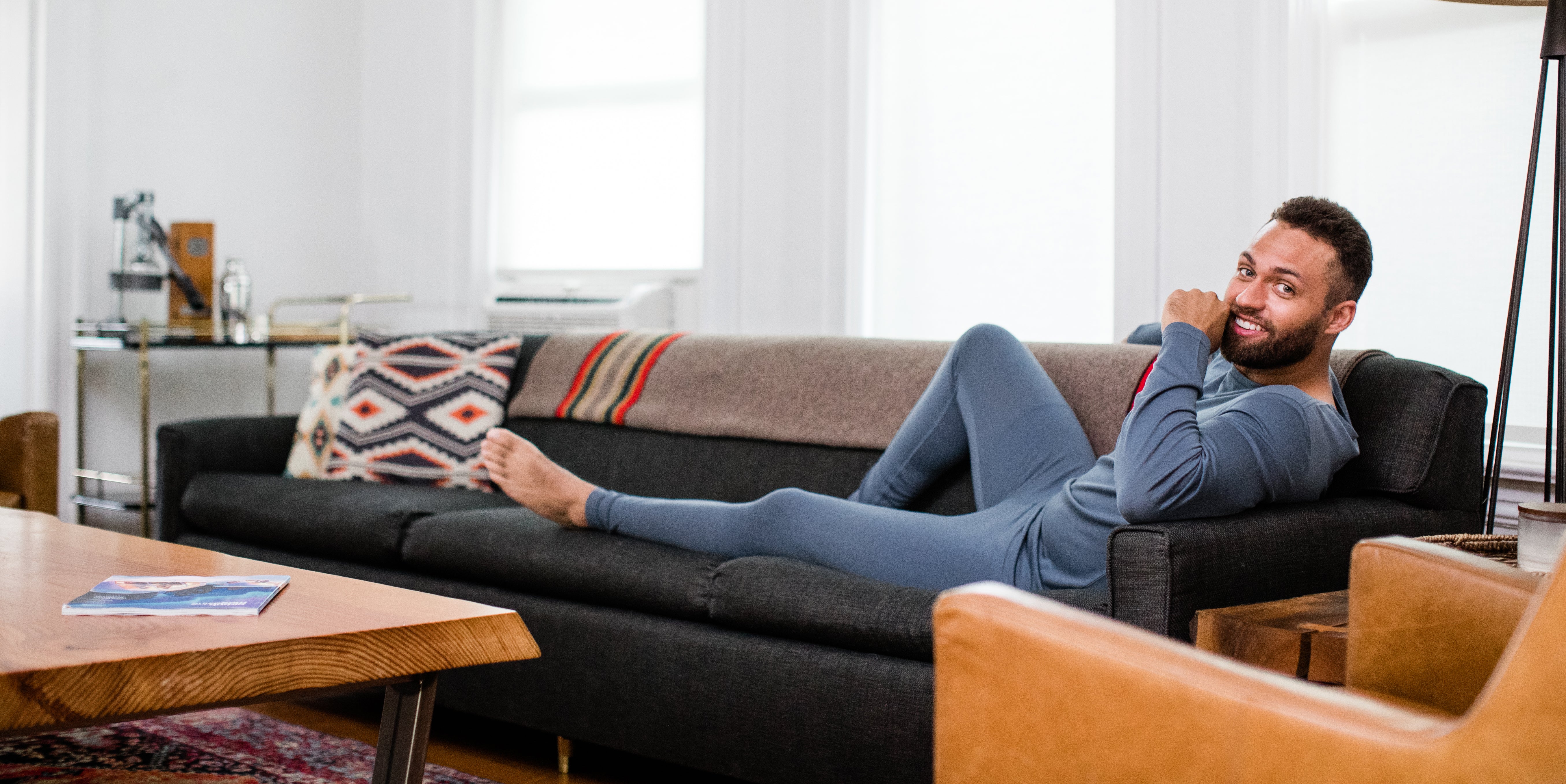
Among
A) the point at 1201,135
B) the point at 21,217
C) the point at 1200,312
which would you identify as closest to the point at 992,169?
the point at 1201,135

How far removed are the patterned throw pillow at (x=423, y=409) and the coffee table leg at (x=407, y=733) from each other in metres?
1.61

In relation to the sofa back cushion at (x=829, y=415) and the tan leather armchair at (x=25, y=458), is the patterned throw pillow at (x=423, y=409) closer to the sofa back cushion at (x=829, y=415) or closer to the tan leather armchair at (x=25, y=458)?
the sofa back cushion at (x=829, y=415)

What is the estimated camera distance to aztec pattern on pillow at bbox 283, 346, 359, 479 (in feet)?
10.0

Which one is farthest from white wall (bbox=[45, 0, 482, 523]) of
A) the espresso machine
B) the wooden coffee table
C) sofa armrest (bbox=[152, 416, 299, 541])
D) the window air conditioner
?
the wooden coffee table

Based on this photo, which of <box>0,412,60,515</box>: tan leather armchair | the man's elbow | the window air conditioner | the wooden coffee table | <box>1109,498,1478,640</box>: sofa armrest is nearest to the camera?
the wooden coffee table

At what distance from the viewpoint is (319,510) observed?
262 cm

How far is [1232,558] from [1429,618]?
38 cm

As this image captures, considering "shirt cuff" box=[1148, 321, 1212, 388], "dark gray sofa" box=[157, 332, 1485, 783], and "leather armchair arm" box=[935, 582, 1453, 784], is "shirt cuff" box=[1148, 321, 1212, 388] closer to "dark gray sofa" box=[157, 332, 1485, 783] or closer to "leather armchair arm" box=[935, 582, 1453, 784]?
"dark gray sofa" box=[157, 332, 1485, 783]

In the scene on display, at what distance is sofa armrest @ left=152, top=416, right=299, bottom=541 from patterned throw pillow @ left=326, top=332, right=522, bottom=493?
162 millimetres

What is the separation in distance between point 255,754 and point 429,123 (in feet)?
10.1

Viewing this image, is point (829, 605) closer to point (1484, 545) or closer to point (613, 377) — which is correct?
point (1484, 545)

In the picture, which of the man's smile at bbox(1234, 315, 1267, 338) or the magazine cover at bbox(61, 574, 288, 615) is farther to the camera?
the man's smile at bbox(1234, 315, 1267, 338)

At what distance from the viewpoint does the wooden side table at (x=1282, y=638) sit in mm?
1390

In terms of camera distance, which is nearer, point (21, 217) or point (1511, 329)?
point (1511, 329)
